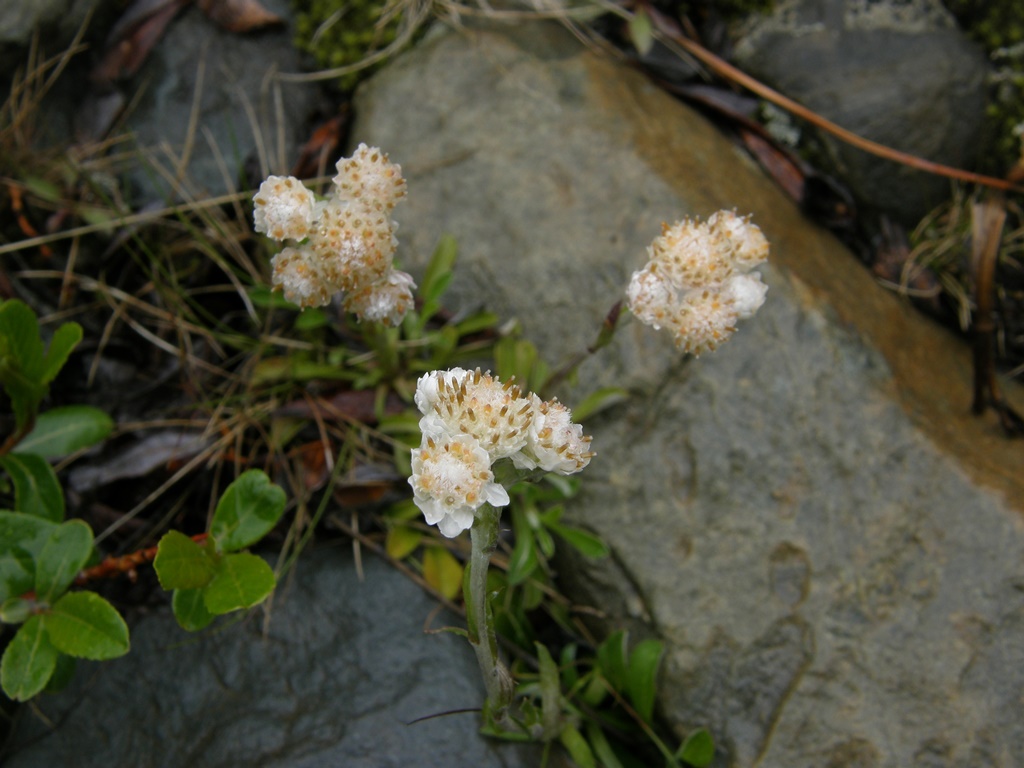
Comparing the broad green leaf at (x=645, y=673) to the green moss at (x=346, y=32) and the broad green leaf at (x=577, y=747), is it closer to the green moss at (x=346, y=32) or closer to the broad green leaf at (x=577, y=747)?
the broad green leaf at (x=577, y=747)

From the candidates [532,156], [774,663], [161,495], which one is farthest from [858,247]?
[161,495]

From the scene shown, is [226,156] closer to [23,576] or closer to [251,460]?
[251,460]

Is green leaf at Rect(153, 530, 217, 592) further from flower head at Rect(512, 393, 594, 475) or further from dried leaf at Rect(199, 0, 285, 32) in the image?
dried leaf at Rect(199, 0, 285, 32)

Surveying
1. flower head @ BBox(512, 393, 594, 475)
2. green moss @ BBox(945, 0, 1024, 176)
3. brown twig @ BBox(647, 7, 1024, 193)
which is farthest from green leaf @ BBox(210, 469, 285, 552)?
green moss @ BBox(945, 0, 1024, 176)

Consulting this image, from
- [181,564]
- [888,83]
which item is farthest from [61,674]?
[888,83]

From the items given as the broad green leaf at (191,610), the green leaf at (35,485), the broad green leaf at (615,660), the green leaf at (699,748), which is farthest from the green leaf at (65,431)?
the green leaf at (699,748)
